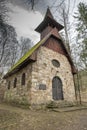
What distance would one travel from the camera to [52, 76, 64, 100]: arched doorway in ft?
36.8

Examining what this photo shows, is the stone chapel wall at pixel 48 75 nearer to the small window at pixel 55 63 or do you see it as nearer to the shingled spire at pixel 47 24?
the small window at pixel 55 63

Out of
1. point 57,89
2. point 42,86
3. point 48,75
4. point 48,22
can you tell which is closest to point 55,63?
point 48,75

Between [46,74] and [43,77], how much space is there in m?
0.50

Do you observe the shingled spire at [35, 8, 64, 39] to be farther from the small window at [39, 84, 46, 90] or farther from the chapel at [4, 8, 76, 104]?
the small window at [39, 84, 46, 90]

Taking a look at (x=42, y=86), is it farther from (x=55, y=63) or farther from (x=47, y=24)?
(x=47, y=24)

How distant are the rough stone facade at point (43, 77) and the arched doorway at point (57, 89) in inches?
13.7

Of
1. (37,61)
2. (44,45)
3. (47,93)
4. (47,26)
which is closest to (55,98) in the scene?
(47,93)

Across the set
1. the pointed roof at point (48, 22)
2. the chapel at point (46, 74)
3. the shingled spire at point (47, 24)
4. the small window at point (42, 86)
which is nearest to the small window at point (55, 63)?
the chapel at point (46, 74)

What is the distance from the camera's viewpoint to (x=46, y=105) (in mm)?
9812

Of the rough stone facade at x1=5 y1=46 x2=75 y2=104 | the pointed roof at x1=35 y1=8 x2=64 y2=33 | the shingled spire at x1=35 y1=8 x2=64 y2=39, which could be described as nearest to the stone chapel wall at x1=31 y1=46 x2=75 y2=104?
the rough stone facade at x1=5 y1=46 x2=75 y2=104

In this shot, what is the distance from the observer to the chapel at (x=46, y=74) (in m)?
9.95

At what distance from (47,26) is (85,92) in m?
11.3

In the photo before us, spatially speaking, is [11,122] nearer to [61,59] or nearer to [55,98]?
[55,98]

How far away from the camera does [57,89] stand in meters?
11.6
